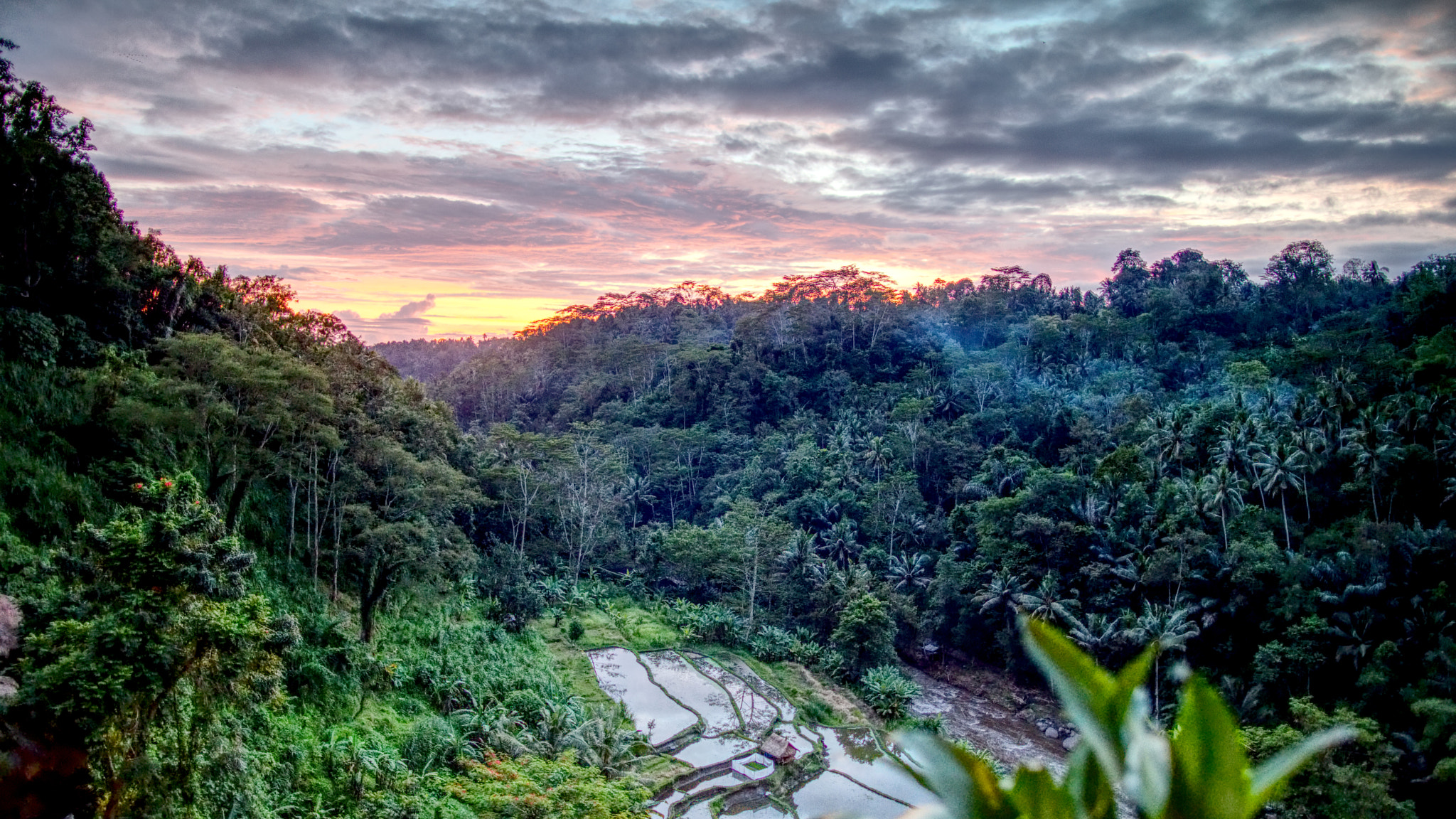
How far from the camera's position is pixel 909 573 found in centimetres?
2480

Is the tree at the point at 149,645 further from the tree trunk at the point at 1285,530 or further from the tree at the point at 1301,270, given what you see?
the tree at the point at 1301,270

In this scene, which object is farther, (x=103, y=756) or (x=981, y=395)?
(x=981, y=395)

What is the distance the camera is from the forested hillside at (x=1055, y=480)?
1691 cm

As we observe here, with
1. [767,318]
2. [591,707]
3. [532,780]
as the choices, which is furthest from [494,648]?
[767,318]

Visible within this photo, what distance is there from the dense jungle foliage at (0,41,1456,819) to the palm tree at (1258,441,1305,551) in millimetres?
155

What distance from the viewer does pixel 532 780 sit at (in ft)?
34.3

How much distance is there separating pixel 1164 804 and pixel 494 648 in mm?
17491

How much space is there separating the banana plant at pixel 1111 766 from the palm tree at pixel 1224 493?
22800mm

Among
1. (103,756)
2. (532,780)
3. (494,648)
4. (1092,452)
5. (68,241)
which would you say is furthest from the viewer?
(1092,452)

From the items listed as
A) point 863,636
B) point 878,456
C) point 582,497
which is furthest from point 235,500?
point 878,456

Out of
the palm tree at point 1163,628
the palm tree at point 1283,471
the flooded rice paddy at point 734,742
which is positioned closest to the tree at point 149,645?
the flooded rice paddy at point 734,742

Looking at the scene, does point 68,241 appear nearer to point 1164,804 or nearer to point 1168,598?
point 1164,804

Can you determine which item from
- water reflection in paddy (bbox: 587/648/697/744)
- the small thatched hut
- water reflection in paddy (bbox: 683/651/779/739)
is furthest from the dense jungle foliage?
the small thatched hut

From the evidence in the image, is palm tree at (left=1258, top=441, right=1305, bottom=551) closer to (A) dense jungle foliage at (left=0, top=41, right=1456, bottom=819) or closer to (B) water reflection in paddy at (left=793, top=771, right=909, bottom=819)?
(A) dense jungle foliage at (left=0, top=41, right=1456, bottom=819)
